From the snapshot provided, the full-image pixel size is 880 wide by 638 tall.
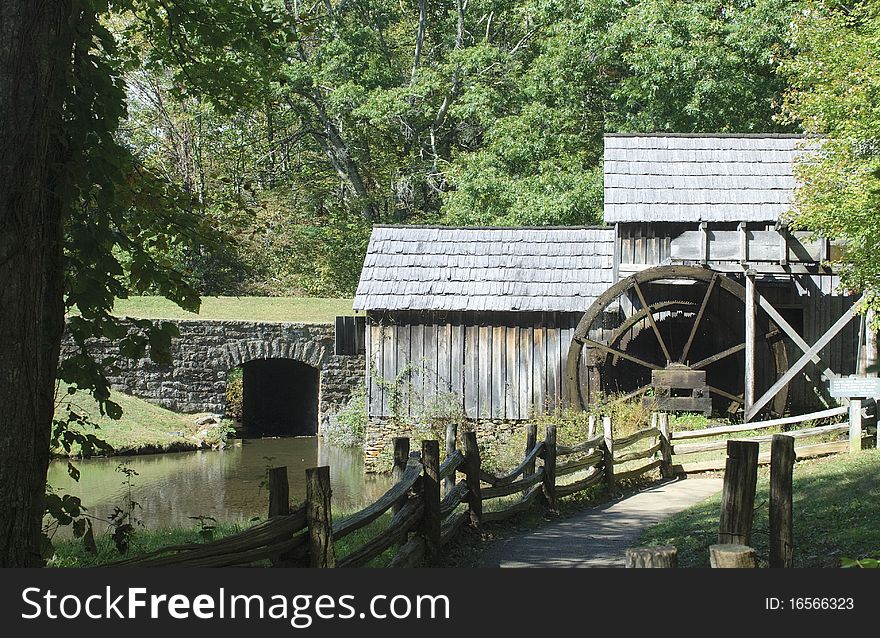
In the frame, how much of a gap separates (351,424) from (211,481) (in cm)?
538

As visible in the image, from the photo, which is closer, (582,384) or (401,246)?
(582,384)

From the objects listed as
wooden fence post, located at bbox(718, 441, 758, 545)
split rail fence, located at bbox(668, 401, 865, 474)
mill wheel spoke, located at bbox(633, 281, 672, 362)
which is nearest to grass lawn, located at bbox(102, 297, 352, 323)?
mill wheel spoke, located at bbox(633, 281, 672, 362)

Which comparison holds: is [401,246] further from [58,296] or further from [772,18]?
[58,296]

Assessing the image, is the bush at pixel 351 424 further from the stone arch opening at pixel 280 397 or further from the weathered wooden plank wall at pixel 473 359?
the stone arch opening at pixel 280 397

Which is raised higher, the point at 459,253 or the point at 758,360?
the point at 459,253

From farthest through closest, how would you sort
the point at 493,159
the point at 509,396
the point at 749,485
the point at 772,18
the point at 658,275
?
1. the point at 493,159
2. the point at 772,18
3. the point at 509,396
4. the point at 658,275
5. the point at 749,485

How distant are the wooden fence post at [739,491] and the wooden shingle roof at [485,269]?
13.3 metres

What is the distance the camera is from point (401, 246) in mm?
19672

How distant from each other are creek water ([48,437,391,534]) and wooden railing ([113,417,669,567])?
8.12 ft

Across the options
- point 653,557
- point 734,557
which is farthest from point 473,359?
point 653,557

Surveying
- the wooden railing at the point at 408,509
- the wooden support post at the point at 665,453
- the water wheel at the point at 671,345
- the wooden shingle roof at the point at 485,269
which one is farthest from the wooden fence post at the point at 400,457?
the wooden shingle roof at the point at 485,269

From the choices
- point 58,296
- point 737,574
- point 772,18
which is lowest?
point 737,574

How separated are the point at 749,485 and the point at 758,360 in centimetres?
1413

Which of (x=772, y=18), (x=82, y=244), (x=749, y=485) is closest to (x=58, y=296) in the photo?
(x=82, y=244)
